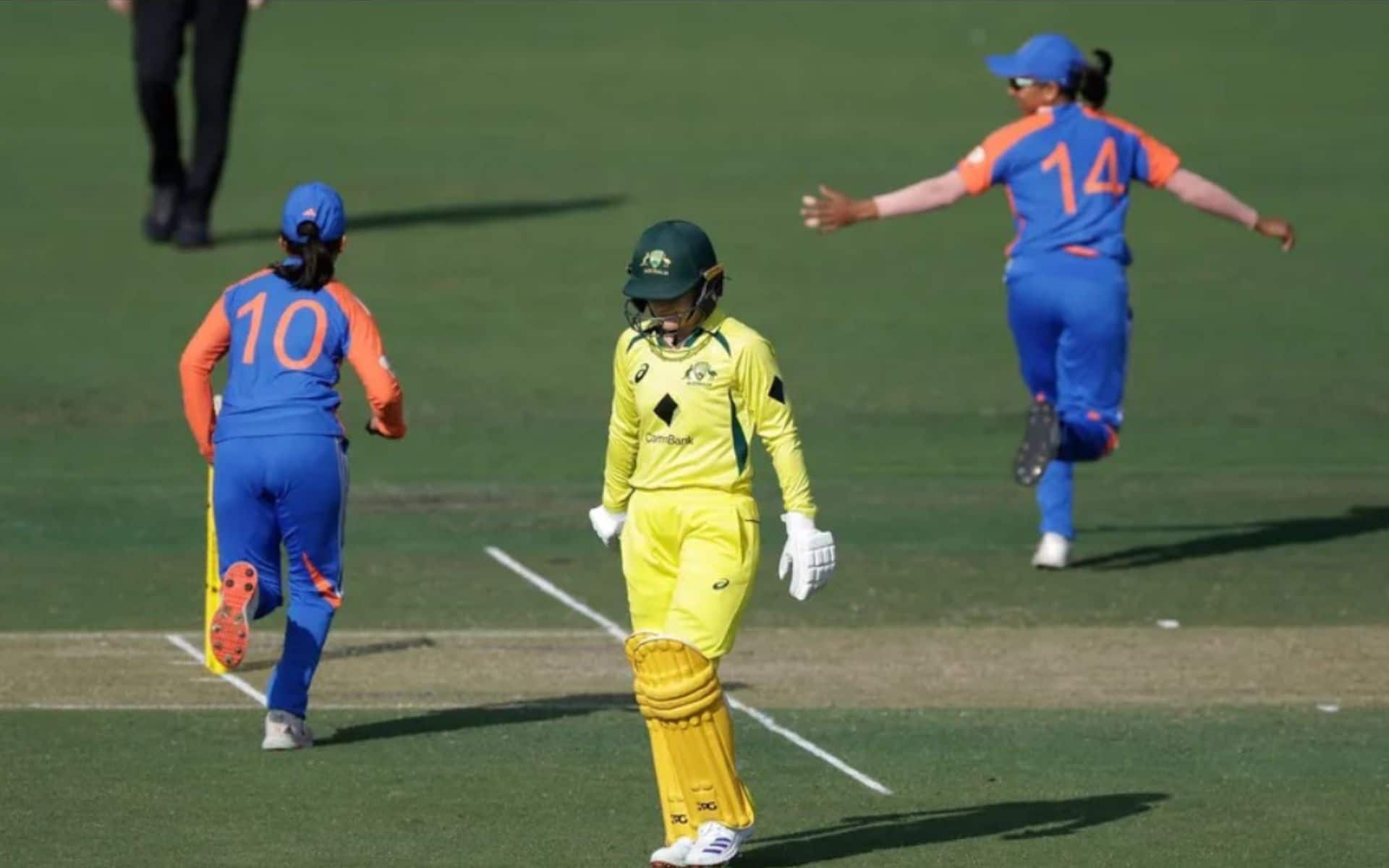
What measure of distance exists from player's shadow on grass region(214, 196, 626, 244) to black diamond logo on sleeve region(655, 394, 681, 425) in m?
15.7

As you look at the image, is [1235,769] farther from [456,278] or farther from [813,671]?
[456,278]

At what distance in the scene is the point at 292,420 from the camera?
10.4m

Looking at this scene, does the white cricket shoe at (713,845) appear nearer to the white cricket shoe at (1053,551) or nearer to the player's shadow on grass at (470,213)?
the white cricket shoe at (1053,551)

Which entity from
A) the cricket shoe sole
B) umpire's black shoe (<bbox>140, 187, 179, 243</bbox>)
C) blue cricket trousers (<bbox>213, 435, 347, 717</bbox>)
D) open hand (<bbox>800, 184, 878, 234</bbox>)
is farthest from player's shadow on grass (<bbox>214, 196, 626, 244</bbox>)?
the cricket shoe sole

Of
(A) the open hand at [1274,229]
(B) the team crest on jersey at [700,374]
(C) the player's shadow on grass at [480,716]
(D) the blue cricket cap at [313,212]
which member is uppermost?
(A) the open hand at [1274,229]

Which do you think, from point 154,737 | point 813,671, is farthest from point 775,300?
point 154,737

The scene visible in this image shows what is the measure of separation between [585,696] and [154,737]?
177 cm

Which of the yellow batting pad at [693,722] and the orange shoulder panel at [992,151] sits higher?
the orange shoulder panel at [992,151]

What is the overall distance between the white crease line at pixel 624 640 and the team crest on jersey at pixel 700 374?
6.29 ft

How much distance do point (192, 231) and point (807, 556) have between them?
15.6 meters

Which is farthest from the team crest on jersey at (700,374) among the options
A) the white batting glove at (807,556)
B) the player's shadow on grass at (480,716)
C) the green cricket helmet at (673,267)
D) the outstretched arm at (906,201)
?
the outstretched arm at (906,201)

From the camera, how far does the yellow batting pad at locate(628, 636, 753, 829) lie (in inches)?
343

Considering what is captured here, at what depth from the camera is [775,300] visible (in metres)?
22.2

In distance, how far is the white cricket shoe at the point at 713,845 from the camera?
8758mm
